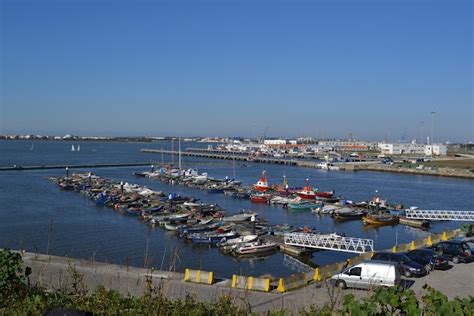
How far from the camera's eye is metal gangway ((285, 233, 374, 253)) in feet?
54.5

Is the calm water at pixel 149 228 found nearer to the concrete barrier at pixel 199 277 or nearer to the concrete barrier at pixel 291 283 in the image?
the concrete barrier at pixel 199 277

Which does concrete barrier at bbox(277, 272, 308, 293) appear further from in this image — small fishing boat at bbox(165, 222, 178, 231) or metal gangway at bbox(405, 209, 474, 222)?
metal gangway at bbox(405, 209, 474, 222)

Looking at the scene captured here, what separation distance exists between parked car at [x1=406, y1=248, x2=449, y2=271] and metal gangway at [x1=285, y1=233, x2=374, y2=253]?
4611 mm

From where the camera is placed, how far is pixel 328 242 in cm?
1689

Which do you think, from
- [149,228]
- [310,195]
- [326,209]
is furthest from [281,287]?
[310,195]

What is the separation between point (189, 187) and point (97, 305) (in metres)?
36.8

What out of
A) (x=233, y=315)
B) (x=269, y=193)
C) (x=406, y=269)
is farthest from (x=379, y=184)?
(x=233, y=315)

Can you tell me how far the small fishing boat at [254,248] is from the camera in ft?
56.7

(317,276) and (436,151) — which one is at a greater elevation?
(436,151)

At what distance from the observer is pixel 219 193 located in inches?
1463

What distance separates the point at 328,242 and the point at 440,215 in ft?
32.2

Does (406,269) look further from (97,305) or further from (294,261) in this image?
Answer: (97,305)

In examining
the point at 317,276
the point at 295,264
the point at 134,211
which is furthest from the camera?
the point at 134,211

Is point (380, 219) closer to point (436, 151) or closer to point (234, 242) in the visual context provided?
point (234, 242)
